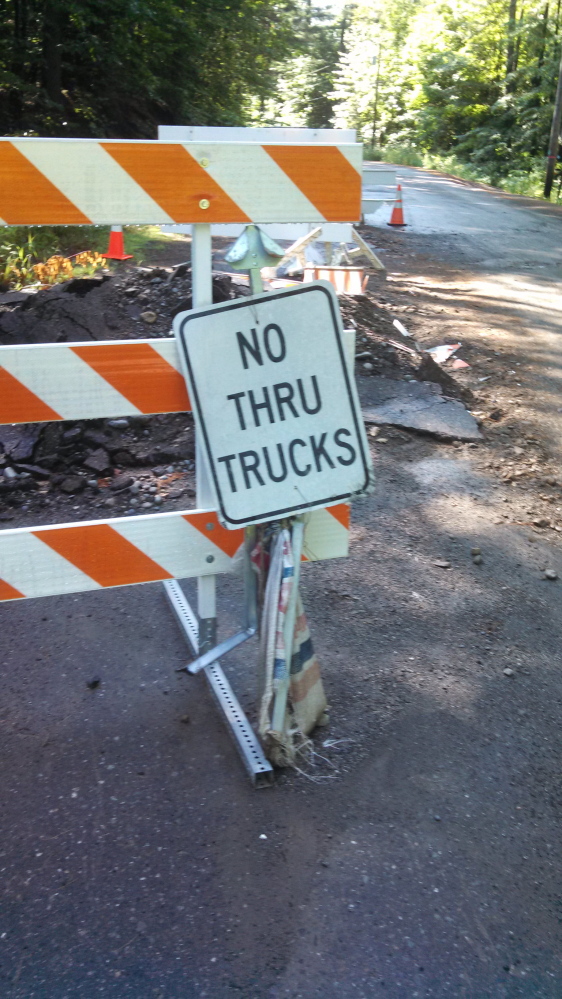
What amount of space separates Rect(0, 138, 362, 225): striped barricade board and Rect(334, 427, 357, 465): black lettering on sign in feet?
2.30

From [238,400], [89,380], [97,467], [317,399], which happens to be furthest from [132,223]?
[97,467]

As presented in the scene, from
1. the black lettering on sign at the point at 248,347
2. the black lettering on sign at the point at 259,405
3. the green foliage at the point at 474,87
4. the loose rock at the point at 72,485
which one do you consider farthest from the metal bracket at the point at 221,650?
the green foliage at the point at 474,87

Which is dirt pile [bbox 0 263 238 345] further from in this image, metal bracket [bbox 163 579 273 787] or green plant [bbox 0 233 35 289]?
metal bracket [bbox 163 579 273 787]

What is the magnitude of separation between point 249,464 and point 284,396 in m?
0.25

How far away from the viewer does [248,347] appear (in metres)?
2.86

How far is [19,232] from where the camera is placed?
12023mm

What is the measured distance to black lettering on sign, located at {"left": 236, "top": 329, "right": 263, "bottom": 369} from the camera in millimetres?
2851

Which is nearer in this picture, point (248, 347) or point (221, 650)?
point (248, 347)

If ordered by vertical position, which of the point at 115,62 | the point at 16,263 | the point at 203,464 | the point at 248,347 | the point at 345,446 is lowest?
the point at 16,263

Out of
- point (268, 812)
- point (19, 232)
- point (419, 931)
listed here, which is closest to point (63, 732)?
point (268, 812)

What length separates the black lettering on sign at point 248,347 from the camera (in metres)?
2.85

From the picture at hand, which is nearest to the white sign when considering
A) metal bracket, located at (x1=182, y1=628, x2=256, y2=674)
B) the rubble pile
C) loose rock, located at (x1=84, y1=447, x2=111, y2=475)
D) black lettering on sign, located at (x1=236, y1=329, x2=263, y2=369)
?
black lettering on sign, located at (x1=236, y1=329, x2=263, y2=369)

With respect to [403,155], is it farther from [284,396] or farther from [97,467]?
[284,396]

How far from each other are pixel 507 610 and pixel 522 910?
1.75 meters
